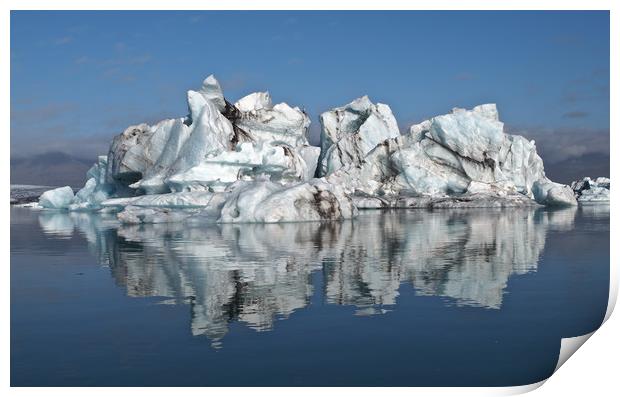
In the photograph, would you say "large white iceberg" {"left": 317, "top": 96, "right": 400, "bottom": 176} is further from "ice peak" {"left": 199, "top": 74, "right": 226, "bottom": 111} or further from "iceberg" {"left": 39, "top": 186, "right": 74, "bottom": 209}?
"iceberg" {"left": 39, "top": 186, "right": 74, "bottom": 209}

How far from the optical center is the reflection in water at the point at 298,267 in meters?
5.87

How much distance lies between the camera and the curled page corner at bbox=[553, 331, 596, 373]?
13.9 feet

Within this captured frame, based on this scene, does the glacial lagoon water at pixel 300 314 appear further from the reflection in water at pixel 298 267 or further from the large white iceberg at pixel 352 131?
the large white iceberg at pixel 352 131

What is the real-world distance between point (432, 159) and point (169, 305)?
27.6 meters

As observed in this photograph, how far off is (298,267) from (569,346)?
4.18 metres

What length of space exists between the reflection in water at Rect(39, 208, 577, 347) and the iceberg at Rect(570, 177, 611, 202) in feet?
115

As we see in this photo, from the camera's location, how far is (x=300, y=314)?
17.6 feet

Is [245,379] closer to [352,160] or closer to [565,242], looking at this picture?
[565,242]

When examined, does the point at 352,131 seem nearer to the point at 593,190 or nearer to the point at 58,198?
the point at 58,198

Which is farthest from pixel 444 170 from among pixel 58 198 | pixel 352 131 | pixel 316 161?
pixel 58 198

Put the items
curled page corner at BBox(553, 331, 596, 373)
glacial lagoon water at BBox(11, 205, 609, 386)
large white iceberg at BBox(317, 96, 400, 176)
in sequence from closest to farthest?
glacial lagoon water at BBox(11, 205, 609, 386)
curled page corner at BBox(553, 331, 596, 373)
large white iceberg at BBox(317, 96, 400, 176)

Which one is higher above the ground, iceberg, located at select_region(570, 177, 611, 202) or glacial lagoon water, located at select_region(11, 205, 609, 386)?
iceberg, located at select_region(570, 177, 611, 202)

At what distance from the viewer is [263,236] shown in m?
13.0

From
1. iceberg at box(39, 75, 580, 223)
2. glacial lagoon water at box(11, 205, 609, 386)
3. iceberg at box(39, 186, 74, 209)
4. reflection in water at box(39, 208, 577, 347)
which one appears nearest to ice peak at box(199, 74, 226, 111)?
iceberg at box(39, 75, 580, 223)
